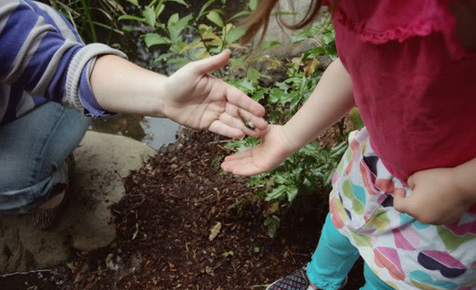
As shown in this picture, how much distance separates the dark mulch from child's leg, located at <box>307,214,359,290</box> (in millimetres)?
213

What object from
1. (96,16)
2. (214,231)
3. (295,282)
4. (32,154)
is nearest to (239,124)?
(295,282)

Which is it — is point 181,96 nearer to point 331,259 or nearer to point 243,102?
point 243,102

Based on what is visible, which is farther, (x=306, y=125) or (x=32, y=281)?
(x=32, y=281)

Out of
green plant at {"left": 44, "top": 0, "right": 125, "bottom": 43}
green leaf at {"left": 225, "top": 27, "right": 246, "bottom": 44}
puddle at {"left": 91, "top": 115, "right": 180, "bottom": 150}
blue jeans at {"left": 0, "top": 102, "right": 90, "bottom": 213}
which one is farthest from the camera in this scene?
green plant at {"left": 44, "top": 0, "right": 125, "bottom": 43}

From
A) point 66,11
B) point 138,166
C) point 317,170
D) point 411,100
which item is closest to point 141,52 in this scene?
point 66,11

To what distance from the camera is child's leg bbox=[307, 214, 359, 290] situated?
141 centimetres

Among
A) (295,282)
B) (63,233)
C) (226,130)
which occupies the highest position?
(226,130)

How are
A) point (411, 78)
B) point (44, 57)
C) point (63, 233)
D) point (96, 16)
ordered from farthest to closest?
point (96, 16) < point (63, 233) < point (44, 57) < point (411, 78)

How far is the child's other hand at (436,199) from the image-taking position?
0.86m

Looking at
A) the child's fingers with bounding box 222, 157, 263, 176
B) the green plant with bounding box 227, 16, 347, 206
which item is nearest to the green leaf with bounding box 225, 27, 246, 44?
the green plant with bounding box 227, 16, 347, 206

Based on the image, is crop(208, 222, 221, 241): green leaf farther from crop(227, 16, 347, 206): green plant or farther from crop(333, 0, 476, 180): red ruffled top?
crop(333, 0, 476, 180): red ruffled top

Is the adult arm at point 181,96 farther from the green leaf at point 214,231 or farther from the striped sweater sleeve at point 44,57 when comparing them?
the green leaf at point 214,231

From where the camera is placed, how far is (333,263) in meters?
1.51

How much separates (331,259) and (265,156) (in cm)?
46
